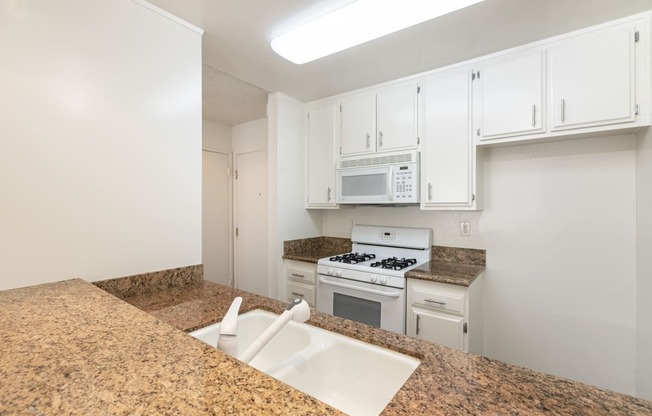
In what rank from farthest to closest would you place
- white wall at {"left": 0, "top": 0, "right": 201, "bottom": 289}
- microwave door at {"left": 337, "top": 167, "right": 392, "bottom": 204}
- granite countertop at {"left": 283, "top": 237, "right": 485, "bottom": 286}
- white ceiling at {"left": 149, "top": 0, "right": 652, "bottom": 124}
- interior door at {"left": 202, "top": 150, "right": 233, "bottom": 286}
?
1. interior door at {"left": 202, "top": 150, "right": 233, "bottom": 286}
2. microwave door at {"left": 337, "top": 167, "right": 392, "bottom": 204}
3. granite countertop at {"left": 283, "top": 237, "right": 485, "bottom": 286}
4. white ceiling at {"left": 149, "top": 0, "right": 652, "bottom": 124}
5. white wall at {"left": 0, "top": 0, "right": 201, "bottom": 289}

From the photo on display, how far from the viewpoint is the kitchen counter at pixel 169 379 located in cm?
44

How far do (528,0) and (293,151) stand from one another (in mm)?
2042

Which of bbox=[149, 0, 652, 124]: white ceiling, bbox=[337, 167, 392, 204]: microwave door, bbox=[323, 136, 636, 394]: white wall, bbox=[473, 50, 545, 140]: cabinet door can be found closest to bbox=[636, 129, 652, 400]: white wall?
bbox=[323, 136, 636, 394]: white wall

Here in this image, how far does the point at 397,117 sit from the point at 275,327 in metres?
2.08

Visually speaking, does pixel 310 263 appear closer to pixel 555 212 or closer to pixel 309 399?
pixel 555 212

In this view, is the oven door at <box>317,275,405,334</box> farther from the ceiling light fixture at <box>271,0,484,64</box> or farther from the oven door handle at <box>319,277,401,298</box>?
the ceiling light fixture at <box>271,0,484,64</box>

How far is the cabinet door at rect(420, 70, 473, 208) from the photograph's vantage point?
7.01ft

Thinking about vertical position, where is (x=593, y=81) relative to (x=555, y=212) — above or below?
above

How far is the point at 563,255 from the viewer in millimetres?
2029

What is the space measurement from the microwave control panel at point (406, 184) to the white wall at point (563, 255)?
1.53 feet

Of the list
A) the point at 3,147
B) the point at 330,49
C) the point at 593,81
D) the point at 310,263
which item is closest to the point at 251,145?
the point at 310,263

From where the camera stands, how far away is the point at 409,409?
561 millimetres

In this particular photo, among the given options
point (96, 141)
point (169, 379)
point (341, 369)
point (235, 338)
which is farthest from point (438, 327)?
point (96, 141)

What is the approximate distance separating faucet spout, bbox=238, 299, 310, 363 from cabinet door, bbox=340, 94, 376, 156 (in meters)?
1.93
